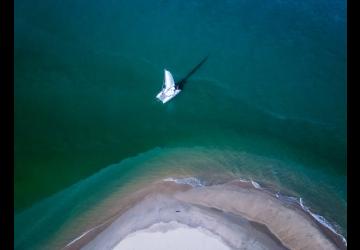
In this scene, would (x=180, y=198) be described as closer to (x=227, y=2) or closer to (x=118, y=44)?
(x=118, y=44)

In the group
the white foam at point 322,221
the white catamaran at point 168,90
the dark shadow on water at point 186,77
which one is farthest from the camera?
the dark shadow on water at point 186,77

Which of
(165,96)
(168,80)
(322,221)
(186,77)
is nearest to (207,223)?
(322,221)

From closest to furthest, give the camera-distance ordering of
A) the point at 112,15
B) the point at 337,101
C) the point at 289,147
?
1. the point at 289,147
2. the point at 337,101
3. the point at 112,15

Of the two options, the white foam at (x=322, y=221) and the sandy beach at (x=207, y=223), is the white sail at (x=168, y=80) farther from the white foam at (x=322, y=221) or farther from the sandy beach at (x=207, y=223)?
the white foam at (x=322, y=221)

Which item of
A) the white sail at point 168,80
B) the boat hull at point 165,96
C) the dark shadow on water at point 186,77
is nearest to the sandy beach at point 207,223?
the boat hull at point 165,96

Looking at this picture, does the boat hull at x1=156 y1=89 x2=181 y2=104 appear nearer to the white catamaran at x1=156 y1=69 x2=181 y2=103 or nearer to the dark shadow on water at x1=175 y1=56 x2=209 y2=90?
the white catamaran at x1=156 y1=69 x2=181 y2=103

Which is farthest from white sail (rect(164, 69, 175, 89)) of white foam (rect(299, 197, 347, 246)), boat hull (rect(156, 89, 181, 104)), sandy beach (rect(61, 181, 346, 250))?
white foam (rect(299, 197, 347, 246))
